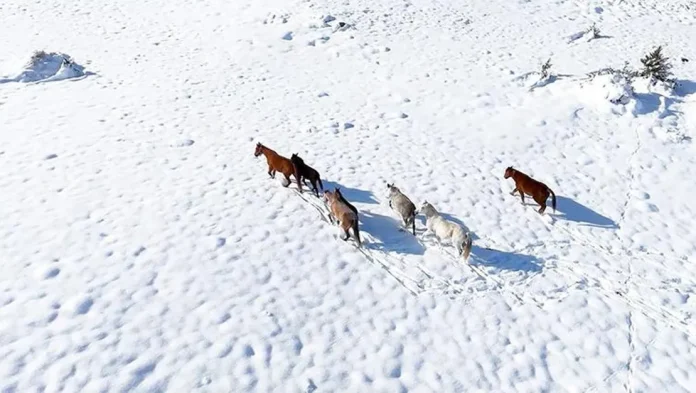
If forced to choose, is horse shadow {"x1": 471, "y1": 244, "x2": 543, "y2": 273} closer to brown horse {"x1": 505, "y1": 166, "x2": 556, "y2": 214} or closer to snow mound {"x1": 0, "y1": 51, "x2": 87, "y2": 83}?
brown horse {"x1": 505, "y1": 166, "x2": 556, "y2": 214}

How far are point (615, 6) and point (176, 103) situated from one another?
65.5 feet

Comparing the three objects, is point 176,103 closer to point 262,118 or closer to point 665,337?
point 262,118

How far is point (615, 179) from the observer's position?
13555 millimetres

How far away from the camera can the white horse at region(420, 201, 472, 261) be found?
10.1 meters

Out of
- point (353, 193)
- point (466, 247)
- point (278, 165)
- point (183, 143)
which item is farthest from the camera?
point (183, 143)

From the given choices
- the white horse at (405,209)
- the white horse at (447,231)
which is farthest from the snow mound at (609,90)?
the white horse at (405,209)

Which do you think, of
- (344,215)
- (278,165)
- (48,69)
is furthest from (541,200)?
(48,69)

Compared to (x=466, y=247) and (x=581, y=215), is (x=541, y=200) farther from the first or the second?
(x=466, y=247)

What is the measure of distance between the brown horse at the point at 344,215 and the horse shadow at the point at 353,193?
112cm

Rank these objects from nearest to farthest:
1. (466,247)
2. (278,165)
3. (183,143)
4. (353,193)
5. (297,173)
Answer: (466,247), (297,173), (278,165), (353,193), (183,143)

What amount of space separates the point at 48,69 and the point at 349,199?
12768mm

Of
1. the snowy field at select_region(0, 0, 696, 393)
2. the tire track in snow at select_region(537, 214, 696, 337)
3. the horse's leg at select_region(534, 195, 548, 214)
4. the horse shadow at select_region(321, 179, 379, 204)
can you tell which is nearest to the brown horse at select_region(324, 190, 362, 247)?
the snowy field at select_region(0, 0, 696, 393)

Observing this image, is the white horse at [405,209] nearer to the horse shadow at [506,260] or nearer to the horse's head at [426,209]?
the horse's head at [426,209]

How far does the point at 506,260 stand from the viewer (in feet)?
34.5
